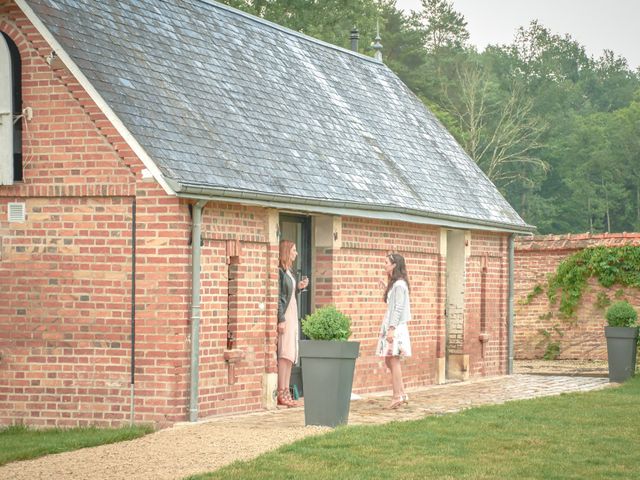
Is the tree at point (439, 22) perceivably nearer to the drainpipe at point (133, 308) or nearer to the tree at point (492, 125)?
the tree at point (492, 125)

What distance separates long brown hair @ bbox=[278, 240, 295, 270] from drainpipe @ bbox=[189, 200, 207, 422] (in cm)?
241

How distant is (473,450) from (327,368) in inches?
85.3

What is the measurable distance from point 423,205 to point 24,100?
688 cm

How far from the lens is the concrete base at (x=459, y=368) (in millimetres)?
21969

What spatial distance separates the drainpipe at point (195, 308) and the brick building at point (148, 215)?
23 millimetres

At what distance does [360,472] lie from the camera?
10.9 metres

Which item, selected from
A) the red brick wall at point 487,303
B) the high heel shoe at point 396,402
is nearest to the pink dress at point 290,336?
the high heel shoe at point 396,402

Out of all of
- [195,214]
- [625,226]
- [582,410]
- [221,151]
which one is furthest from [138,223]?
[625,226]

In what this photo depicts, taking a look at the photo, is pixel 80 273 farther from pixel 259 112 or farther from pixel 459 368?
pixel 459 368

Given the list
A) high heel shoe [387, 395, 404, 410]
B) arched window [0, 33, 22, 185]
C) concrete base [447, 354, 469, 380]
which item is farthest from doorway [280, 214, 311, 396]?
concrete base [447, 354, 469, 380]

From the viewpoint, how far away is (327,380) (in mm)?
13758

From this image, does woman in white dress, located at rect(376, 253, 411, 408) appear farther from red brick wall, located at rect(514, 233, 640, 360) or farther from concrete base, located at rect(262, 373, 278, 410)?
red brick wall, located at rect(514, 233, 640, 360)

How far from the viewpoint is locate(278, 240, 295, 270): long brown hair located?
16.8 m

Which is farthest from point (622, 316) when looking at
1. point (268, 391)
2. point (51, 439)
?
point (51, 439)
